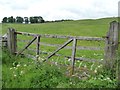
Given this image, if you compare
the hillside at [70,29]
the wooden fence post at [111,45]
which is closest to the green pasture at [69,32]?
the hillside at [70,29]

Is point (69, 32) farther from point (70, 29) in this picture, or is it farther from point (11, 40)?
point (11, 40)

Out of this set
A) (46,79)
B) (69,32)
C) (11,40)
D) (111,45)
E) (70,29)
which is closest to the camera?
(46,79)

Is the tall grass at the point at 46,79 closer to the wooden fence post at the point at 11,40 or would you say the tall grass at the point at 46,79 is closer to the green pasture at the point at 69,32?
the green pasture at the point at 69,32

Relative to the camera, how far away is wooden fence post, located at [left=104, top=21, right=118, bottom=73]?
10664 mm

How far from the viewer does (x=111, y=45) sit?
35.3ft

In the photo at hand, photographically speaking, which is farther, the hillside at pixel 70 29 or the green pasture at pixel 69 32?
the hillside at pixel 70 29

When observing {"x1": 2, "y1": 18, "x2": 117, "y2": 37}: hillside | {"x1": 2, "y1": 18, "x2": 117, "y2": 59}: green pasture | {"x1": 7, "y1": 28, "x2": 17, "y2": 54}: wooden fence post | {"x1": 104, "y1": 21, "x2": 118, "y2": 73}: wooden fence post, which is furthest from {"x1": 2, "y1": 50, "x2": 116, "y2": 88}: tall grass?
{"x1": 2, "y1": 18, "x2": 117, "y2": 37}: hillside

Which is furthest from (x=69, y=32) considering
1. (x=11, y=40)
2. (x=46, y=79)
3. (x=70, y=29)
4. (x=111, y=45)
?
(x=46, y=79)

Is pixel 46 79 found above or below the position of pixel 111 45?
below

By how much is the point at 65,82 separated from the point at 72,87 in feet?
3.27

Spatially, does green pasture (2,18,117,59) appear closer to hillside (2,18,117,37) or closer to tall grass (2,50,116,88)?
hillside (2,18,117,37)

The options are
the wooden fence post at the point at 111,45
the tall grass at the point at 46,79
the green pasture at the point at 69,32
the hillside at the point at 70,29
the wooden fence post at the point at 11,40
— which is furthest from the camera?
the hillside at the point at 70,29

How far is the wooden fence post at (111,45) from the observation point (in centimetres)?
1066

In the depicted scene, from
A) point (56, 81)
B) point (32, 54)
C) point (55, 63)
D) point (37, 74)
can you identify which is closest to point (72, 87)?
point (56, 81)
